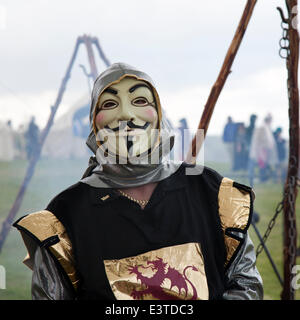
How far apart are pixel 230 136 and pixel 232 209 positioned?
3477 millimetres

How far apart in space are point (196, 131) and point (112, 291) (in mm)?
1206

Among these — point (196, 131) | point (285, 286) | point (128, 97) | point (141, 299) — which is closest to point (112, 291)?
point (141, 299)

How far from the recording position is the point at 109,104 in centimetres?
165

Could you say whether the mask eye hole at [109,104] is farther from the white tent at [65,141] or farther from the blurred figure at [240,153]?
the blurred figure at [240,153]

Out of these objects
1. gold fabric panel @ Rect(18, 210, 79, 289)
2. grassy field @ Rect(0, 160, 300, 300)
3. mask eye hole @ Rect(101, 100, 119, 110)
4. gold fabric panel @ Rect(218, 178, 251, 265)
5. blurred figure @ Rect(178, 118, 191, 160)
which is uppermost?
mask eye hole @ Rect(101, 100, 119, 110)

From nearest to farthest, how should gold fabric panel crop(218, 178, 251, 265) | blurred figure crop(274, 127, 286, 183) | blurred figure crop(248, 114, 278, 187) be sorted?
gold fabric panel crop(218, 178, 251, 265)
blurred figure crop(248, 114, 278, 187)
blurred figure crop(274, 127, 286, 183)

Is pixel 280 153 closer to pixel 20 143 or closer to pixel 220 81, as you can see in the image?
pixel 20 143

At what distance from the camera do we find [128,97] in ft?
5.35

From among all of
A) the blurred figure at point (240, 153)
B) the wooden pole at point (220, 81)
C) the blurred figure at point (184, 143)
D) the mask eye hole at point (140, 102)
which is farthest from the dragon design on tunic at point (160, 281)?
the blurred figure at point (240, 153)

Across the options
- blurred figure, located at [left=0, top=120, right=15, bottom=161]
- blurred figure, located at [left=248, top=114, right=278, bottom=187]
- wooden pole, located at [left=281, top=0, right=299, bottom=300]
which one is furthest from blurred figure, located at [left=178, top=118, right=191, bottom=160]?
blurred figure, located at [left=248, top=114, right=278, bottom=187]

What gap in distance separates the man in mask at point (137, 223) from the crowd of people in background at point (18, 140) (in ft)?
7.29

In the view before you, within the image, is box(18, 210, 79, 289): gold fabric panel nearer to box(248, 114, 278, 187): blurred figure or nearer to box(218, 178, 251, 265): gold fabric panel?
box(218, 178, 251, 265): gold fabric panel

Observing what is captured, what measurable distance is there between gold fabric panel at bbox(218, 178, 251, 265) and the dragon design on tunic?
0.20 metres

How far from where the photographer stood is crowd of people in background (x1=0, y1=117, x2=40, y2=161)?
3.78 meters
